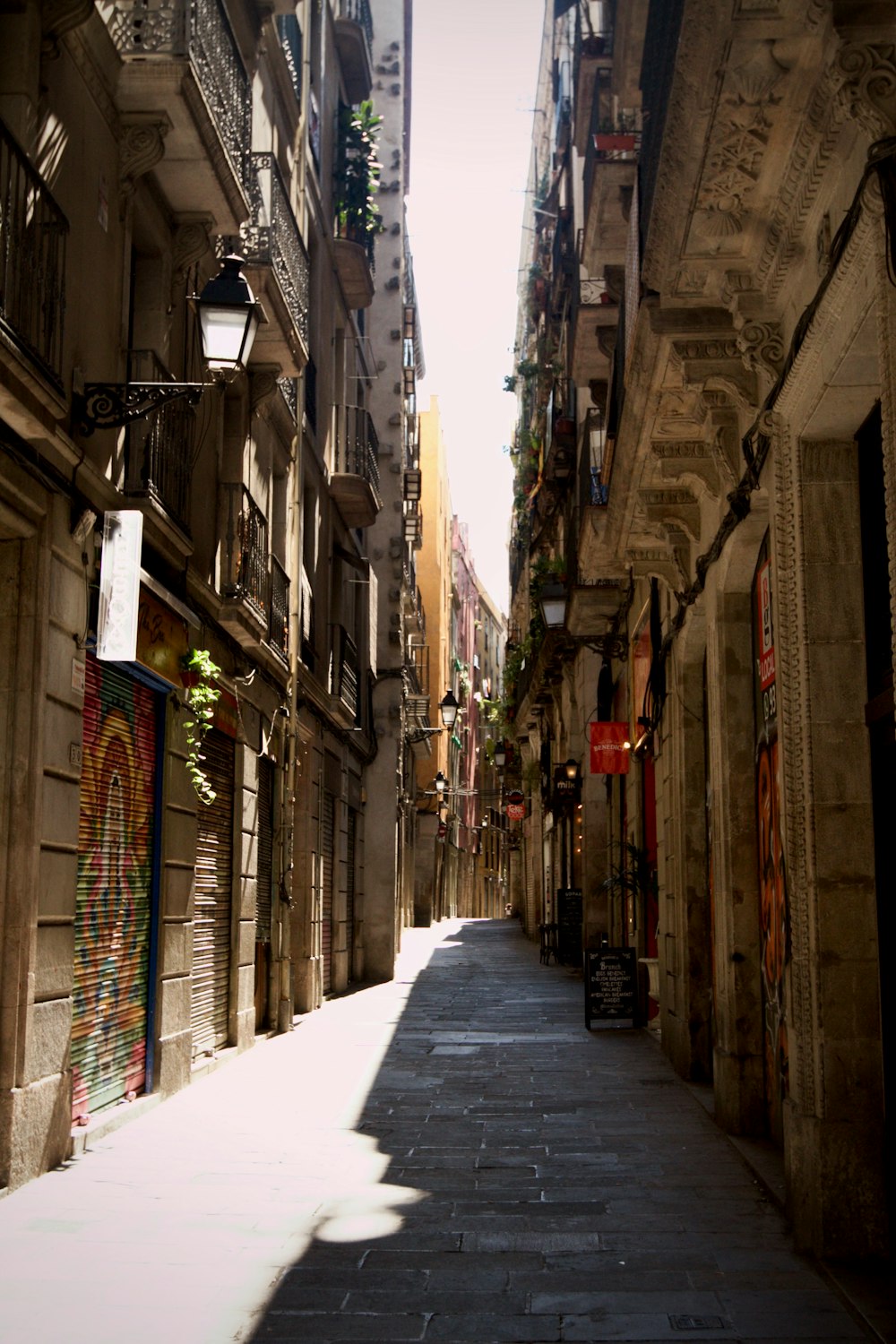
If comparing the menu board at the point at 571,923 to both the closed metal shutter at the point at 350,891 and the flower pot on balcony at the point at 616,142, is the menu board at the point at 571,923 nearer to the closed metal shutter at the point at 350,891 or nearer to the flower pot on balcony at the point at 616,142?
the closed metal shutter at the point at 350,891

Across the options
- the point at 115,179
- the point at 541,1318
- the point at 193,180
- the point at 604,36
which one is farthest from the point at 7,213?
the point at 604,36

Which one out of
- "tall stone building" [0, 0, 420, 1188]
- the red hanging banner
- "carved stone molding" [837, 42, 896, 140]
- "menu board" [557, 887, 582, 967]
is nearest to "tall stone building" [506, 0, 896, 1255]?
"carved stone molding" [837, 42, 896, 140]

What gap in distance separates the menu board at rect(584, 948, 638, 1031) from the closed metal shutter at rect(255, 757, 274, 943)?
351 cm

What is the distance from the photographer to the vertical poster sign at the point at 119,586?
8406 mm

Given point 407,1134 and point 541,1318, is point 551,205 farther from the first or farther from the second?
point 541,1318

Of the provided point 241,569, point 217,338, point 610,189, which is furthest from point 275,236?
point 217,338

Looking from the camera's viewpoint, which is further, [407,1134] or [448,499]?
[448,499]

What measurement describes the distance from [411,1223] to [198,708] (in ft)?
17.9

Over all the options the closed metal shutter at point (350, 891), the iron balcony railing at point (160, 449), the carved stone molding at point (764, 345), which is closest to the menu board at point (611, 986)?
the iron balcony railing at point (160, 449)

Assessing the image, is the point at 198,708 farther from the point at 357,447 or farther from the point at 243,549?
the point at 357,447

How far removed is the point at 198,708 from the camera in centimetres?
1129

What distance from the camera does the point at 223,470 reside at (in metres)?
13.3

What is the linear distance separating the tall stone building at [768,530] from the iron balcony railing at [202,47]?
10.1 feet

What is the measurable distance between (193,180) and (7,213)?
3.56m
